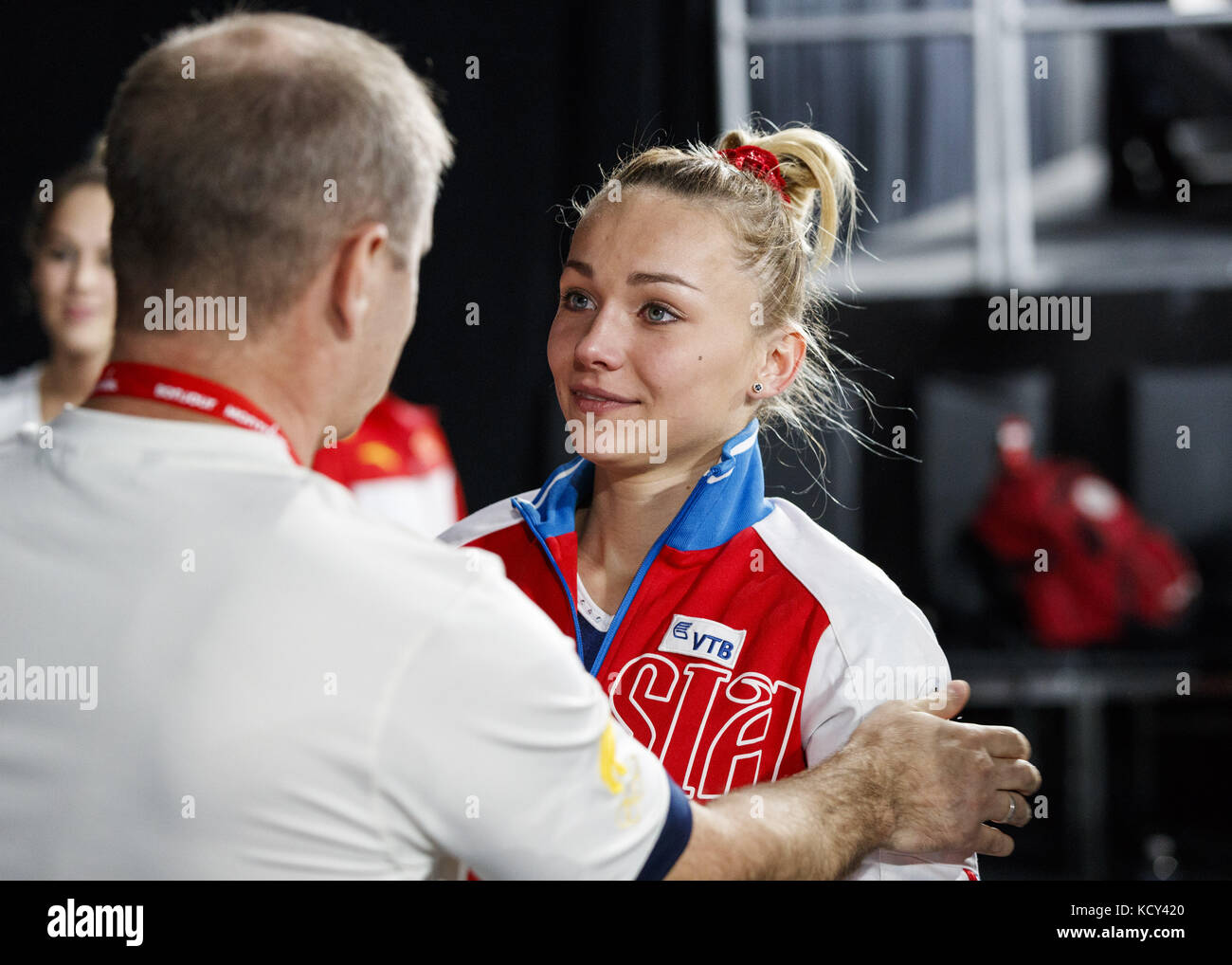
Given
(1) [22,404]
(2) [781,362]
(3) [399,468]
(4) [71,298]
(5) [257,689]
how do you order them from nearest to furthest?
1. (5) [257,689]
2. (2) [781,362]
3. (4) [71,298]
4. (1) [22,404]
5. (3) [399,468]

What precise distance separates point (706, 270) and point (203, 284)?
616 millimetres

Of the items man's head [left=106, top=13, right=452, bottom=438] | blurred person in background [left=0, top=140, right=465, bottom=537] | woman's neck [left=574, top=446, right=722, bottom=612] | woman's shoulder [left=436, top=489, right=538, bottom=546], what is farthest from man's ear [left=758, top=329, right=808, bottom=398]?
blurred person in background [left=0, top=140, right=465, bottom=537]

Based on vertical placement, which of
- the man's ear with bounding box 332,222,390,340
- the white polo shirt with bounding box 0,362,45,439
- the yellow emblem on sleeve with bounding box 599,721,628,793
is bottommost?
the yellow emblem on sleeve with bounding box 599,721,628,793

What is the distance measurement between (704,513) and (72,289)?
64.5 inches

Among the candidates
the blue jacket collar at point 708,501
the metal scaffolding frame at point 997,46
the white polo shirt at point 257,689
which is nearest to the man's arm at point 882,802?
the white polo shirt at point 257,689

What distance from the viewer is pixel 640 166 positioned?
1496 millimetres

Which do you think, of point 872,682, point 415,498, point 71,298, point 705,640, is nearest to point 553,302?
point 705,640

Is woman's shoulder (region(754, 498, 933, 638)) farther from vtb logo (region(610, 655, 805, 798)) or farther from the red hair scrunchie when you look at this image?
the red hair scrunchie

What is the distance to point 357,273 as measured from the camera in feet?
3.43

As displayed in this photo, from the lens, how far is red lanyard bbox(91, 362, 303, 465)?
3.30 feet

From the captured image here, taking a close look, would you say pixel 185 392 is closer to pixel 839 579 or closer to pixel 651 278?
pixel 651 278

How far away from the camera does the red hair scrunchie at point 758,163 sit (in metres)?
1.51

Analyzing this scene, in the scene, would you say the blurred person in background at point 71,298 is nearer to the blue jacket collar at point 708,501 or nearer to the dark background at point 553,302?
the dark background at point 553,302

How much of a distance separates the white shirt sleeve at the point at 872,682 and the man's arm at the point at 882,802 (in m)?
0.02
